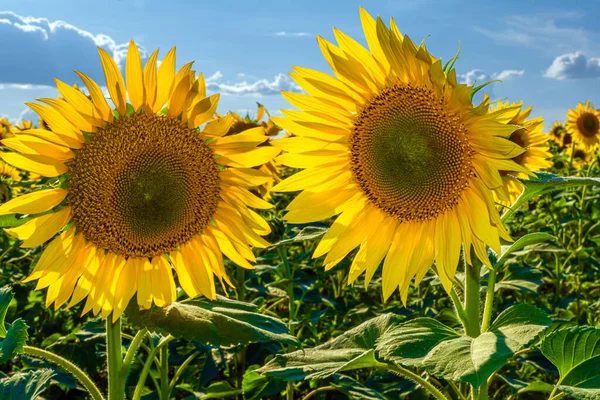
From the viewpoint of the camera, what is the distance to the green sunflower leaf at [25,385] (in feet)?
6.22

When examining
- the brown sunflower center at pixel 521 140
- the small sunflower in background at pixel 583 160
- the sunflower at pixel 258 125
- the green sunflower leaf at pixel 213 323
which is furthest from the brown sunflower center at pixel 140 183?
the small sunflower in background at pixel 583 160

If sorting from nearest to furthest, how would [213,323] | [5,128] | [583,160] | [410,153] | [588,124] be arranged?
[213,323] < [410,153] < [5,128] < [588,124] < [583,160]

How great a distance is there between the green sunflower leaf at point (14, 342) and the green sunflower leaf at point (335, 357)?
2.10 feet

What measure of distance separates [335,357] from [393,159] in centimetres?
62

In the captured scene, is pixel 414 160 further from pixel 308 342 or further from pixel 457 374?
pixel 308 342

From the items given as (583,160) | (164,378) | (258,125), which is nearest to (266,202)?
(164,378)

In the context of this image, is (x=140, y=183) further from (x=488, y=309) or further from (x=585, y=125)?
(x=585, y=125)

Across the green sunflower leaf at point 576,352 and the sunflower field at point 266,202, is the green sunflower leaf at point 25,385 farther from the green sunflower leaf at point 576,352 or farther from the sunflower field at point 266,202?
the green sunflower leaf at point 576,352

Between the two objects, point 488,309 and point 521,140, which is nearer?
point 488,309

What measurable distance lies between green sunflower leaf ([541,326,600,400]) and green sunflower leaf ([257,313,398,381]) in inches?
18.5

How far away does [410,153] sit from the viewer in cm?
201

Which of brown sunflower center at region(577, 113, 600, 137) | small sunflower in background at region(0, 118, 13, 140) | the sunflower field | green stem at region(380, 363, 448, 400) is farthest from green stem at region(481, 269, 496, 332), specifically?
brown sunflower center at region(577, 113, 600, 137)

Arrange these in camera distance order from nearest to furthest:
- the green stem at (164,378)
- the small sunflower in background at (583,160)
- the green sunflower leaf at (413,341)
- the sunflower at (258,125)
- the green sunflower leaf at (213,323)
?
the green sunflower leaf at (413,341)
the green sunflower leaf at (213,323)
the green stem at (164,378)
the sunflower at (258,125)
the small sunflower in background at (583,160)

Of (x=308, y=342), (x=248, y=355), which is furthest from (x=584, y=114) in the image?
(x=248, y=355)
